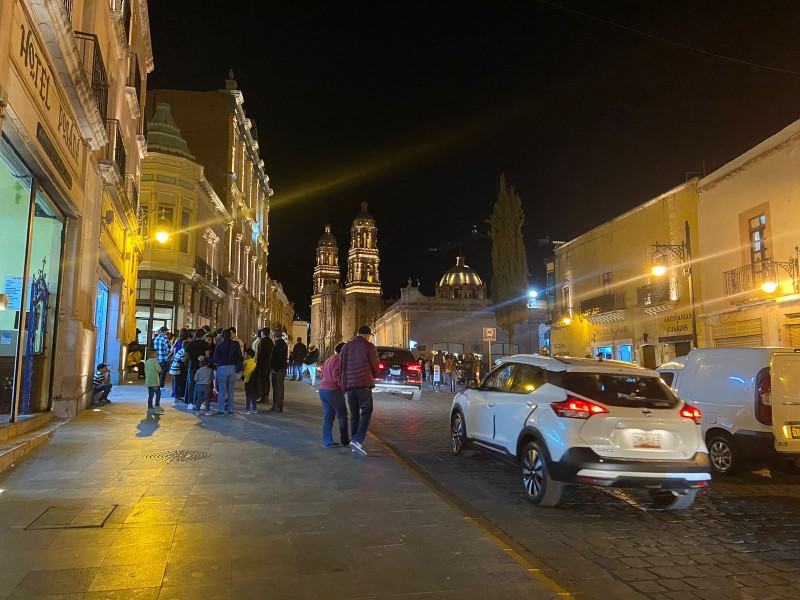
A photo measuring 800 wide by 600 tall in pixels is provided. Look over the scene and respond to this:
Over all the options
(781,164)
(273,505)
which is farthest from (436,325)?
(273,505)

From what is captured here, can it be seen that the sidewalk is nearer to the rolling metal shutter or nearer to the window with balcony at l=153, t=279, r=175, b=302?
the rolling metal shutter

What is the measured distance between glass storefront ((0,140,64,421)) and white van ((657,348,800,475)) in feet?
31.5

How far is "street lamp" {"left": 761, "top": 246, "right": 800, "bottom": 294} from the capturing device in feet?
58.3

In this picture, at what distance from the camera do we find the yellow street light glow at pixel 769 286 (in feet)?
59.3

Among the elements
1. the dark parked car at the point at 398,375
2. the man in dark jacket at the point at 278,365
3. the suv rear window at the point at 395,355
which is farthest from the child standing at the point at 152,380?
the suv rear window at the point at 395,355

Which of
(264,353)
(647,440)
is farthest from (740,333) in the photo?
(647,440)

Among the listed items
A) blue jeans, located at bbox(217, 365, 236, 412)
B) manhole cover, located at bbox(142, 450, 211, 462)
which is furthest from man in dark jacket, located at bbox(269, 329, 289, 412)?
manhole cover, located at bbox(142, 450, 211, 462)

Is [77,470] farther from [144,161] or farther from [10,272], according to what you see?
[144,161]

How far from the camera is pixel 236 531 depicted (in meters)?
4.70

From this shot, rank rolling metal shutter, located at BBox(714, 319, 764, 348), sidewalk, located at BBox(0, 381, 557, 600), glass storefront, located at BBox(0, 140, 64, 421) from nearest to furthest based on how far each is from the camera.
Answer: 1. sidewalk, located at BBox(0, 381, 557, 600)
2. glass storefront, located at BBox(0, 140, 64, 421)
3. rolling metal shutter, located at BBox(714, 319, 764, 348)

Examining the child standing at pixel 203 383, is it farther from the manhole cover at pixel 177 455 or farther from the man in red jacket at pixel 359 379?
the man in red jacket at pixel 359 379

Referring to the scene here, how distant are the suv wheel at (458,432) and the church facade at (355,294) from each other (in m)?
81.7

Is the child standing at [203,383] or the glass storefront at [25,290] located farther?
the child standing at [203,383]

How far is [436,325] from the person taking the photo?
66.0 meters
